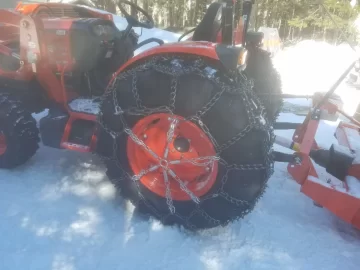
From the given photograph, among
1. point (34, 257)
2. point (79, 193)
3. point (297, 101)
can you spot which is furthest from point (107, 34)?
point (297, 101)

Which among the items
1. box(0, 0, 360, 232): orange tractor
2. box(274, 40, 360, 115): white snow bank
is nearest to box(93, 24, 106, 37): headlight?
box(0, 0, 360, 232): orange tractor

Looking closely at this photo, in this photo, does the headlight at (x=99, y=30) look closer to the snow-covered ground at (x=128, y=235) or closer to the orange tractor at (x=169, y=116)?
the orange tractor at (x=169, y=116)

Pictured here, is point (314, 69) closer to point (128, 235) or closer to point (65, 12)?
point (65, 12)

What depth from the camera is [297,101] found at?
→ 20.6 feet

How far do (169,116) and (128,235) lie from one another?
83 cm

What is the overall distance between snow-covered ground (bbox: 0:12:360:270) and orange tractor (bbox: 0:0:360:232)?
6.5 inches

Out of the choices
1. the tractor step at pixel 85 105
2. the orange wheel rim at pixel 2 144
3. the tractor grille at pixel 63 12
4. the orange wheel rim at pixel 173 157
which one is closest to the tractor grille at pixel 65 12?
the tractor grille at pixel 63 12

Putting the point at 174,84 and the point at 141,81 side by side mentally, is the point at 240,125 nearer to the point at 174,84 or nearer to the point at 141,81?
the point at 174,84

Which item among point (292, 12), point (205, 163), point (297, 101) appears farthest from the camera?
point (292, 12)

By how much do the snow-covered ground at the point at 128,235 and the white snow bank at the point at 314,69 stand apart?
170 inches

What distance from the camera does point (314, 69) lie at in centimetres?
1052

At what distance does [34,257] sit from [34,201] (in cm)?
60

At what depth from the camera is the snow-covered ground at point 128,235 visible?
1910 mm

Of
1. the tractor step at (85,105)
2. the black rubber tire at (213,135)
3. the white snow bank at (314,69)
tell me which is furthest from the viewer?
the white snow bank at (314,69)
